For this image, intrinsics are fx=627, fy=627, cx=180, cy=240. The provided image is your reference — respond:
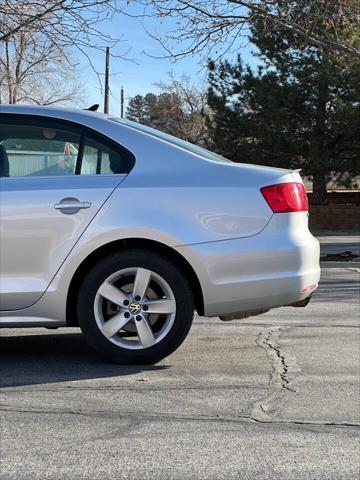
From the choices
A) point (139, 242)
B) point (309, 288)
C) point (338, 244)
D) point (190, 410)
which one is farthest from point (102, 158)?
point (338, 244)

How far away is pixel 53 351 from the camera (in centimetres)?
525

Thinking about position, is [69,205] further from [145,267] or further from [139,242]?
[145,267]

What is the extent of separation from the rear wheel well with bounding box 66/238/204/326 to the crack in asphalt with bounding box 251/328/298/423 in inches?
29.0

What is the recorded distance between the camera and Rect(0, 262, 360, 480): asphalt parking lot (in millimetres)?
3143

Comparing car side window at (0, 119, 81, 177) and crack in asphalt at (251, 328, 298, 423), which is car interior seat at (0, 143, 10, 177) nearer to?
car side window at (0, 119, 81, 177)

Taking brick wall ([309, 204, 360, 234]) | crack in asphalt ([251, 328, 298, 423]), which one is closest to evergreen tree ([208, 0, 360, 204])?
brick wall ([309, 204, 360, 234])

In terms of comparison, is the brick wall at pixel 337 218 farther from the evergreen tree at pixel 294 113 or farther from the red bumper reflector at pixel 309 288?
the red bumper reflector at pixel 309 288

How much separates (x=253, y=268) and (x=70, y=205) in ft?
4.57

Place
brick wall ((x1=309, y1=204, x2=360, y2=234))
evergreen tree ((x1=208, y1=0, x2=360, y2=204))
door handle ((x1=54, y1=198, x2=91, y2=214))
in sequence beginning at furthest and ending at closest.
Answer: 1. brick wall ((x1=309, y1=204, x2=360, y2=234))
2. evergreen tree ((x1=208, y1=0, x2=360, y2=204))
3. door handle ((x1=54, y1=198, x2=91, y2=214))

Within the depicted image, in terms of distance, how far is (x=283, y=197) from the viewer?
4613 mm

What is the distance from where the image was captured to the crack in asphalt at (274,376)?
152 inches

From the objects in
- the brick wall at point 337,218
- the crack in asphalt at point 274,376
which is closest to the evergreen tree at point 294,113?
the brick wall at point 337,218

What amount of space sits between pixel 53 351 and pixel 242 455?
2446mm

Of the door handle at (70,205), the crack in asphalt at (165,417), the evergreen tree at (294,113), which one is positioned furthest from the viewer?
the evergreen tree at (294,113)
